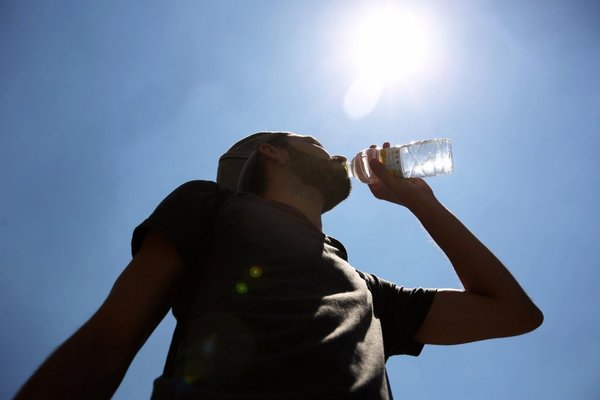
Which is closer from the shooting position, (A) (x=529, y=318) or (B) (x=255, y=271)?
(B) (x=255, y=271)

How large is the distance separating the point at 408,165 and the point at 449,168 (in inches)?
14.6

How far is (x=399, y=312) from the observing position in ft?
7.80

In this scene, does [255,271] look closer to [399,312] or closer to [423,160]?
[399,312]

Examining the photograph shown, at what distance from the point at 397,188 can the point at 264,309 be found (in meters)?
1.50

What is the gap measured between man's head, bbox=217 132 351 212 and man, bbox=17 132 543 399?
46mm

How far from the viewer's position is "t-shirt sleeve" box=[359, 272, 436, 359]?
2340 millimetres

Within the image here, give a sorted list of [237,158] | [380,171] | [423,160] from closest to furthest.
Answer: [380,171], [237,158], [423,160]

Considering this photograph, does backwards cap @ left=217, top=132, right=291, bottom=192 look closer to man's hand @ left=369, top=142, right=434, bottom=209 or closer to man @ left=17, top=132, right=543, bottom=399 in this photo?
man @ left=17, top=132, right=543, bottom=399

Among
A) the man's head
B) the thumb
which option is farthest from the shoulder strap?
the thumb

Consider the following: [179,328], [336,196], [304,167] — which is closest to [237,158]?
[304,167]

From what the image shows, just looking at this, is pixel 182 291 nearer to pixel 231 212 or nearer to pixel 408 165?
pixel 231 212

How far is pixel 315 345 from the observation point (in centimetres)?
145

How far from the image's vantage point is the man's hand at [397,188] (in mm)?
2699

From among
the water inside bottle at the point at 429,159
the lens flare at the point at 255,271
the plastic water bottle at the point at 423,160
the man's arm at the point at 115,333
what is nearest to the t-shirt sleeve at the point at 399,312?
the lens flare at the point at 255,271
